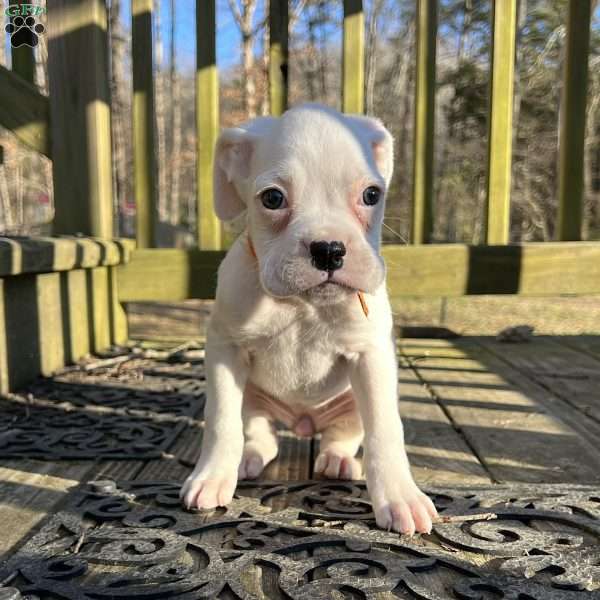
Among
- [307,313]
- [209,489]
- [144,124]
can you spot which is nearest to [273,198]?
[307,313]

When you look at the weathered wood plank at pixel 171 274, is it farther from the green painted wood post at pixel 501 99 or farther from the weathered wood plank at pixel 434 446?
the green painted wood post at pixel 501 99

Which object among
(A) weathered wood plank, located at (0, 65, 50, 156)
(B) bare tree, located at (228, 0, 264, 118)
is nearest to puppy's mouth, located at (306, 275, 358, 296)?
(A) weathered wood plank, located at (0, 65, 50, 156)

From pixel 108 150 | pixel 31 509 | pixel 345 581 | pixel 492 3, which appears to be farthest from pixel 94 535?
pixel 492 3

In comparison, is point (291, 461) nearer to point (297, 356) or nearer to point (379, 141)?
point (297, 356)

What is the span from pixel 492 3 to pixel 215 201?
2.27 metres

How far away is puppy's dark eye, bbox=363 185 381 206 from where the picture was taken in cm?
151

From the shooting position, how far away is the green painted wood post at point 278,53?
3.35 m

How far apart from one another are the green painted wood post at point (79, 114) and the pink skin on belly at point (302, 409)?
1868 millimetres

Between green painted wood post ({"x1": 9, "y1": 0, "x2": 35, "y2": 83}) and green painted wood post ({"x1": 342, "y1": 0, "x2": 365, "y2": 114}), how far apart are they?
5.56ft

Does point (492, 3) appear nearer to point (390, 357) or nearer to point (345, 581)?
point (390, 357)

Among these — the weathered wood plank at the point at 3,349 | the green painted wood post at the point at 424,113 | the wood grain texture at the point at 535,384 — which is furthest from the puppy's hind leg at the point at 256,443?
the green painted wood post at the point at 424,113

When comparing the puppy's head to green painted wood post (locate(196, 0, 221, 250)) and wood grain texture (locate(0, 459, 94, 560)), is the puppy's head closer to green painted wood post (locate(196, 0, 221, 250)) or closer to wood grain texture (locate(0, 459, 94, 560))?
wood grain texture (locate(0, 459, 94, 560))

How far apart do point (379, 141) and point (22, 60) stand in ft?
8.38

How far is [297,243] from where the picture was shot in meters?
1.38
